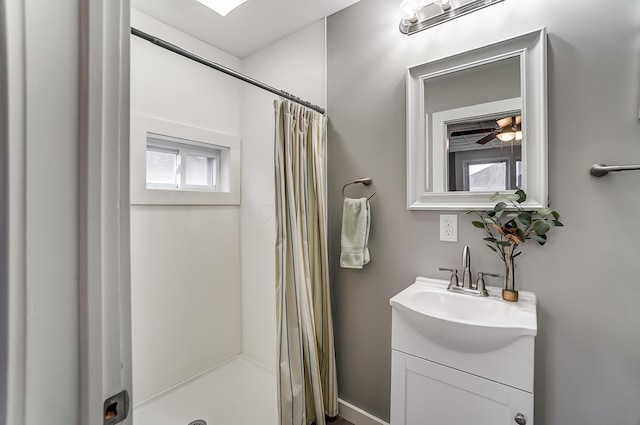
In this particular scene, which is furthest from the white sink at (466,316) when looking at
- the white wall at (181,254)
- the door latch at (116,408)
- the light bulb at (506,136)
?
the white wall at (181,254)

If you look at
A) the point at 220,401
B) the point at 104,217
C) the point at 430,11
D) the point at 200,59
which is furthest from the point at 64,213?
the point at 220,401

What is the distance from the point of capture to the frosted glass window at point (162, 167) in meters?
1.99

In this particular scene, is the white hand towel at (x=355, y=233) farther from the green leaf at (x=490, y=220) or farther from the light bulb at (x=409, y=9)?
the light bulb at (x=409, y=9)

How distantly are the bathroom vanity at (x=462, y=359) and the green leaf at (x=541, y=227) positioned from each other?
0.30 metres

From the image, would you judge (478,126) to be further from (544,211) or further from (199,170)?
(199,170)

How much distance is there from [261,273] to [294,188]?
98 cm

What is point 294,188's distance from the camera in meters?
1.52

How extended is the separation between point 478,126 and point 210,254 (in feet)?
6.22

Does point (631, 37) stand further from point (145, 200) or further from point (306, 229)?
point (145, 200)

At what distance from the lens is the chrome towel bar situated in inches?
40.1

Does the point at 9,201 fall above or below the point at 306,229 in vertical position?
above

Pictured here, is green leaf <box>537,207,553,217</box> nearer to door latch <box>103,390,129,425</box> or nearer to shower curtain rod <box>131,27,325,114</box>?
shower curtain rod <box>131,27,325,114</box>

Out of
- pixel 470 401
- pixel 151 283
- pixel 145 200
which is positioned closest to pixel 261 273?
pixel 151 283

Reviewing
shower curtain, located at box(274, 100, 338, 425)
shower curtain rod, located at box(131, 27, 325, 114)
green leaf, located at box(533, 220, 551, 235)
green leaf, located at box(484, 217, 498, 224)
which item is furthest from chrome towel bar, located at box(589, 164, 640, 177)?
shower curtain rod, located at box(131, 27, 325, 114)
